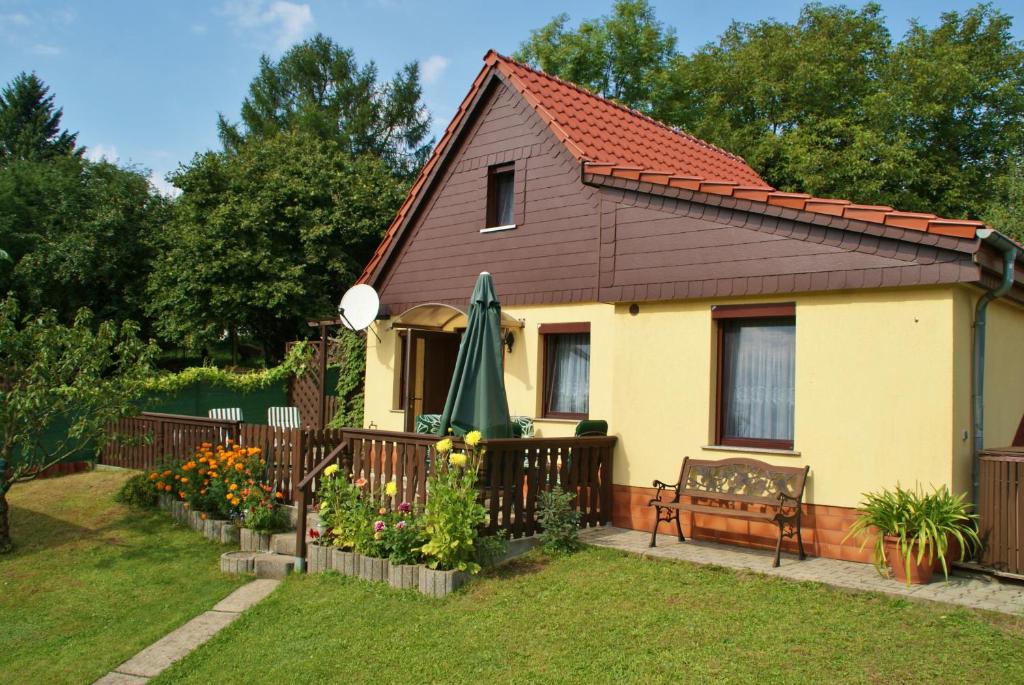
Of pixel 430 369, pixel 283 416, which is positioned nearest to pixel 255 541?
pixel 430 369

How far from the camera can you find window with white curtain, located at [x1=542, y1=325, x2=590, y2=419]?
11.8 meters

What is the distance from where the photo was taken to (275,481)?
36.2 ft

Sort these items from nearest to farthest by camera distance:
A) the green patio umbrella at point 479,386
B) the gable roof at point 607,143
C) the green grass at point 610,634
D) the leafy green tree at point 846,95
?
1. the green grass at point 610,634
2. the green patio umbrella at point 479,386
3. the gable roof at point 607,143
4. the leafy green tree at point 846,95

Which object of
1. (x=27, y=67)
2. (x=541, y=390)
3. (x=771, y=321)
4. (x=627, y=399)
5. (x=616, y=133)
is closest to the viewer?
(x=771, y=321)

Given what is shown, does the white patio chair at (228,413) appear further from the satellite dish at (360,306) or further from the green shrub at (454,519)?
the green shrub at (454,519)

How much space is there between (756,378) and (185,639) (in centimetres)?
640

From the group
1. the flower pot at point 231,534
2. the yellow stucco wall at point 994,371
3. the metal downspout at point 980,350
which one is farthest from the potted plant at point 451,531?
the metal downspout at point 980,350

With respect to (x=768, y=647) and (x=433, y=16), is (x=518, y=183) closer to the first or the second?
(x=433, y=16)

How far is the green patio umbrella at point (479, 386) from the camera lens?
9039 millimetres

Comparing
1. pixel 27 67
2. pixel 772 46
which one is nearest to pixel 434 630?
pixel 772 46

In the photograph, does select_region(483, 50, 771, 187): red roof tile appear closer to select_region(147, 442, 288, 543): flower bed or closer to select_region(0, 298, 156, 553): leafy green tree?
select_region(147, 442, 288, 543): flower bed

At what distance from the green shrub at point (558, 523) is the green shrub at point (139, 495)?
6.37 m

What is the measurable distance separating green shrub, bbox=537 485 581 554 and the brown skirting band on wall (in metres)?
1.39

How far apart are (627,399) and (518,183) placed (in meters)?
4.04
